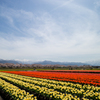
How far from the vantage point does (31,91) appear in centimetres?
833

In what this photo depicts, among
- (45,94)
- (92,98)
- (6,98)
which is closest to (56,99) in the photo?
(45,94)

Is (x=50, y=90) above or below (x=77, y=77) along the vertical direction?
above

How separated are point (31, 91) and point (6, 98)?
194 centimetres

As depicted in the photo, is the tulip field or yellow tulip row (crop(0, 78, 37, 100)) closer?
yellow tulip row (crop(0, 78, 37, 100))

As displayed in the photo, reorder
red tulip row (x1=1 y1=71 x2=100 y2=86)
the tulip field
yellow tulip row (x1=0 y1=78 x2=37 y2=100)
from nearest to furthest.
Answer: yellow tulip row (x1=0 y1=78 x2=37 y2=100), the tulip field, red tulip row (x1=1 y1=71 x2=100 y2=86)

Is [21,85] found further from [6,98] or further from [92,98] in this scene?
[92,98]

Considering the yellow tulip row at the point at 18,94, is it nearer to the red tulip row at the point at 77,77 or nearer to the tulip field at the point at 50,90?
the tulip field at the point at 50,90

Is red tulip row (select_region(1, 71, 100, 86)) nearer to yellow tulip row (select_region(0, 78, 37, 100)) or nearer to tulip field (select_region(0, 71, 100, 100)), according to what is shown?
tulip field (select_region(0, 71, 100, 100))

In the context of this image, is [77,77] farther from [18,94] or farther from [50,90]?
[18,94]

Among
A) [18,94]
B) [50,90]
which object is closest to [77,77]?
[50,90]

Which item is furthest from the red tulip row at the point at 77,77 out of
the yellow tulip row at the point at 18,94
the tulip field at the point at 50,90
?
the yellow tulip row at the point at 18,94

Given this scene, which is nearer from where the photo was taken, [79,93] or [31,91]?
[79,93]

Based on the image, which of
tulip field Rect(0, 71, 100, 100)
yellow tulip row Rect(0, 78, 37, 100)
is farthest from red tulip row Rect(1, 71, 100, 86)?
yellow tulip row Rect(0, 78, 37, 100)

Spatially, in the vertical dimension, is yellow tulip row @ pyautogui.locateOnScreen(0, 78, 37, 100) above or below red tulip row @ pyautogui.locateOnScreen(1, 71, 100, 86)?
above
